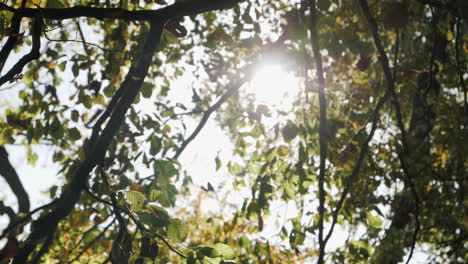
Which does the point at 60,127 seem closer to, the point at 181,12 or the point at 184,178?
the point at 184,178

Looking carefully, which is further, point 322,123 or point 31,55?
point 322,123

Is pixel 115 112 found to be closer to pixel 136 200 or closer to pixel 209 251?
pixel 136 200

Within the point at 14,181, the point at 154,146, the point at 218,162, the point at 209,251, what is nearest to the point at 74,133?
the point at 154,146

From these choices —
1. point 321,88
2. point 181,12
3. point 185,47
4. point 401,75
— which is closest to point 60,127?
point 181,12

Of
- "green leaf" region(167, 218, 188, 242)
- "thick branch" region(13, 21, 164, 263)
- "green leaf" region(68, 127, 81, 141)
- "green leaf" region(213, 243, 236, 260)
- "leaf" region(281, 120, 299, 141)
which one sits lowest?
"green leaf" region(213, 243, 236, 260)

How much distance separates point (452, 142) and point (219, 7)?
13.5 feet

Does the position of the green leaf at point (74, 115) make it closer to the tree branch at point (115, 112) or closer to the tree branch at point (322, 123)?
the tree branch at point (115, 112)

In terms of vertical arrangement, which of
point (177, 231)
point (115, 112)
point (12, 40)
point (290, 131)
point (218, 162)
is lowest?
point (177, 231)

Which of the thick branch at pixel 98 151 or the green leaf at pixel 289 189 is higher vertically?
the green leaf at pixel 289 189

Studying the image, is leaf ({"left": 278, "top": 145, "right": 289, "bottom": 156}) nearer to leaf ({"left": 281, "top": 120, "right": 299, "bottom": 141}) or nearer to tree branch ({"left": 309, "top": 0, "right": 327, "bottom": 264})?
leaf ({"left": 281, "top": 120, "right": 299, "bottom": 141})

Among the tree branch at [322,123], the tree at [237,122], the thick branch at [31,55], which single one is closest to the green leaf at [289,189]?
the tree at [237,122]

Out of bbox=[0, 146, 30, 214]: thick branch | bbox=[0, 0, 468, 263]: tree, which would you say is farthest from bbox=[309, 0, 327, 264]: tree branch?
bbox=[0, 146, 30, 214]: thick branch

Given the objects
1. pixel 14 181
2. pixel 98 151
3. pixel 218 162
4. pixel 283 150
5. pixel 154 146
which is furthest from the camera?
pixel 14 181

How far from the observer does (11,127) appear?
2.86 meters
